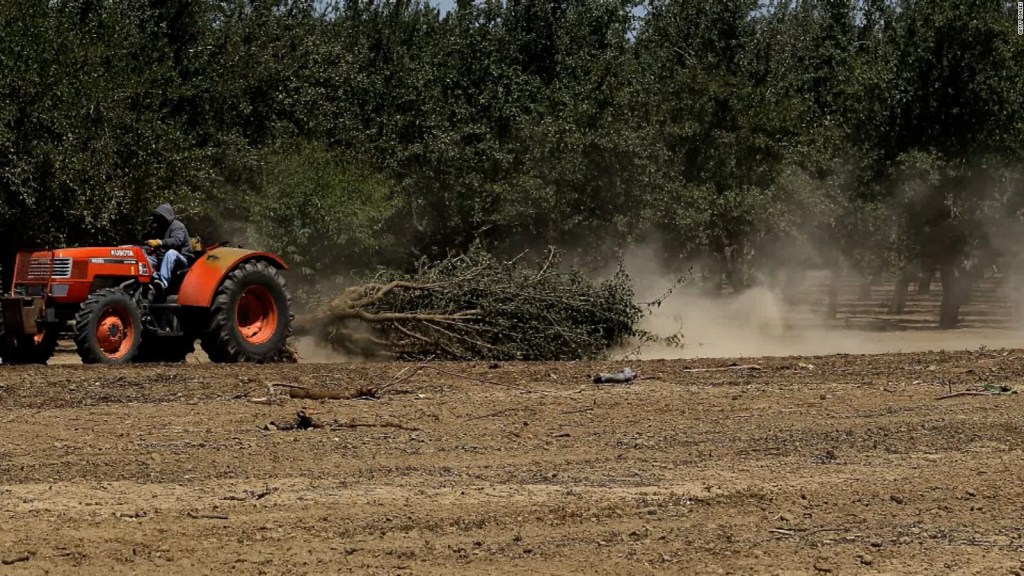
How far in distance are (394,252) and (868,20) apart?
23552 millimetres

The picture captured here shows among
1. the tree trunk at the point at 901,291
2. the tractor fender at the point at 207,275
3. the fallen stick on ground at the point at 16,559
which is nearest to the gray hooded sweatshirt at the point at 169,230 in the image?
the tractor fender at the point at 207,275

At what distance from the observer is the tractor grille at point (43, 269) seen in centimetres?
1628

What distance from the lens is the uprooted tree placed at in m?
17.5

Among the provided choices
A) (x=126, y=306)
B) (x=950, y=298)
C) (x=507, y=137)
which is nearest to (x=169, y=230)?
(x=126, y=306)

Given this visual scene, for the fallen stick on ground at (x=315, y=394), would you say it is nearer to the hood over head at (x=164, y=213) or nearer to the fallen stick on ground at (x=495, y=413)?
the fallen stick on ground at (x=495, y=413)

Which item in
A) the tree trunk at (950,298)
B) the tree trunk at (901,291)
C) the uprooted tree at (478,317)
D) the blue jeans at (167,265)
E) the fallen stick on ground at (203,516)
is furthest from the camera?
the tree trunk at (901,291)

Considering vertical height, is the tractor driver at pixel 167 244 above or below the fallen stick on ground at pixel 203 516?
above

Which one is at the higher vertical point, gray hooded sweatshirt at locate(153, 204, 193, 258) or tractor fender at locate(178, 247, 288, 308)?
gray hooded sweatshirt at locate(153, 204, 193, 258)

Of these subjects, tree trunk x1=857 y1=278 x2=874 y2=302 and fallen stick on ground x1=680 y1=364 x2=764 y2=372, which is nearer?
fallen stick on ground x1=680 y1=364 x2=764 y2=372

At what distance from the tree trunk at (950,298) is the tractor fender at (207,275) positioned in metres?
20.8

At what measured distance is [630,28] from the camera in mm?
36219

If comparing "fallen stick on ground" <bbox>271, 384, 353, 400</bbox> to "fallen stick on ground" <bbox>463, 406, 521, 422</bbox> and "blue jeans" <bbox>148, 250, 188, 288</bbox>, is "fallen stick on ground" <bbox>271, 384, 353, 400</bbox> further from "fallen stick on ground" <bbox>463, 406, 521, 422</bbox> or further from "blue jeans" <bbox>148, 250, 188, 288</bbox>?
"blue jeans" <bbox>148, 250, 188, 288</bbox>

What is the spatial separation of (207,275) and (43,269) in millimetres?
1959

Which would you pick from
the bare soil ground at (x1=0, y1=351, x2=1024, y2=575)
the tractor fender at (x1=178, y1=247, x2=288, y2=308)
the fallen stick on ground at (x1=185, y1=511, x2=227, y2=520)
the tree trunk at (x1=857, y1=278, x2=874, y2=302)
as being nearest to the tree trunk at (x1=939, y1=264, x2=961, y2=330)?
the tree trunk at (x1=857, y1=278, x2=874, y2=302)
